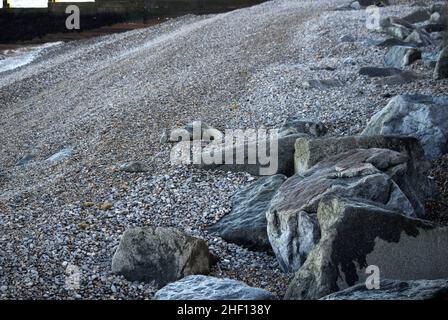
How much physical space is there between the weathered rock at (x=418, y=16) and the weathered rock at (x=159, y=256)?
12.1 m

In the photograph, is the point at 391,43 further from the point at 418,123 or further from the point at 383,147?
the point at 383,147

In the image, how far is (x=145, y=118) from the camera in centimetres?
970

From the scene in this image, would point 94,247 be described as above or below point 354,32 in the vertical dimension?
below

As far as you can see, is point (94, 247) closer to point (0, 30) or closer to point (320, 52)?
point (320, 52)

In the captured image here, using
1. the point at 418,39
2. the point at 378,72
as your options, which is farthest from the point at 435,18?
the point at 378,72

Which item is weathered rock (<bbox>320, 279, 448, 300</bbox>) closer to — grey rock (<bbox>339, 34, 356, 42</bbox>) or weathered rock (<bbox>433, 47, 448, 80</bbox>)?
weathered rock (<bbox>433, 47, 448, 80</bbox>)

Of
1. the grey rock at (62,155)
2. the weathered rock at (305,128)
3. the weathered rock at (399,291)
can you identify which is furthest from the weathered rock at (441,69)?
the weathered rock at (399,291)

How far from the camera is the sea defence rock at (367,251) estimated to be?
4.52 meters

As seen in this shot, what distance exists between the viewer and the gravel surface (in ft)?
18.1

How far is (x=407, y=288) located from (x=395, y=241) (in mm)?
596

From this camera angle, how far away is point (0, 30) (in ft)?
70.3

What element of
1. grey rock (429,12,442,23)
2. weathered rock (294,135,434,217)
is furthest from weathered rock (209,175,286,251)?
grey rock (429,12,442,23)
